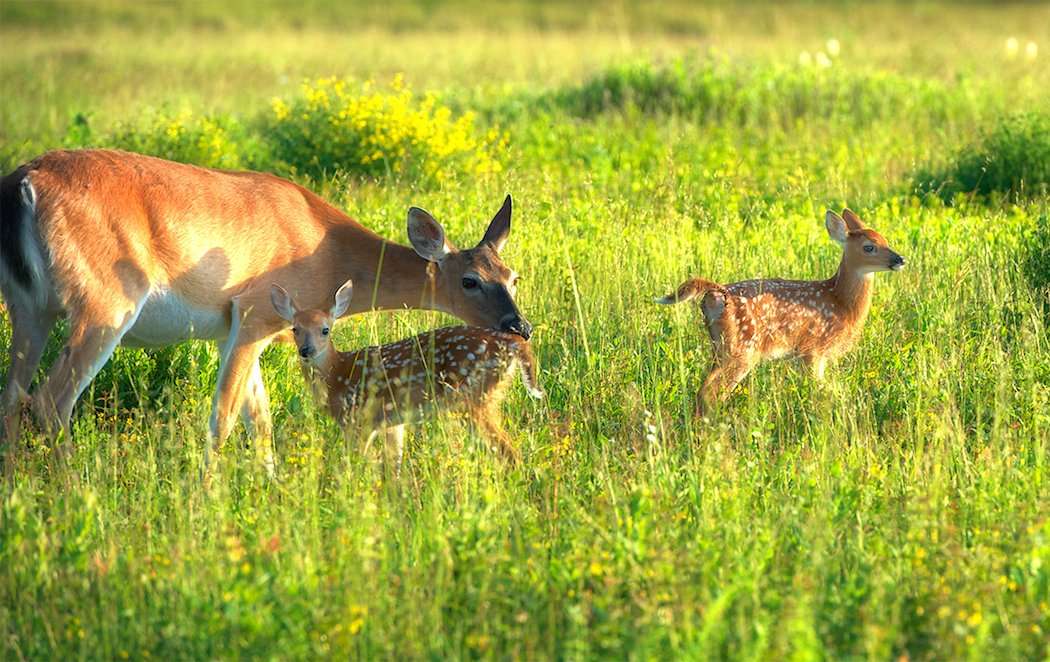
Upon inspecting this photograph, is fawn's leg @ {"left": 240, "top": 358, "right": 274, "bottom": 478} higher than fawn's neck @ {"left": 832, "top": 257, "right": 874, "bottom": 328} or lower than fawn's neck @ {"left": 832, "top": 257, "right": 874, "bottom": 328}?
lower

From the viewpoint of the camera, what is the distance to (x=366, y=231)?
7617mm

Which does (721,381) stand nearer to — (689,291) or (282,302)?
(689,291)

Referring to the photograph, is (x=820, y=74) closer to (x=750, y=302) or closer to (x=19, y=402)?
(x=750, y=302)

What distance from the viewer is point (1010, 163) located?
1146cm

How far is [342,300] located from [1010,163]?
20.7 ft

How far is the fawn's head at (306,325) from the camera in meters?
6.98

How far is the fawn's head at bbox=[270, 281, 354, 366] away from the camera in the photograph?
275 inches

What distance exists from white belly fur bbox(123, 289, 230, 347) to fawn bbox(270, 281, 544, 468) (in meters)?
0.35

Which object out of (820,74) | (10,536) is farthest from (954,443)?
(820,74)

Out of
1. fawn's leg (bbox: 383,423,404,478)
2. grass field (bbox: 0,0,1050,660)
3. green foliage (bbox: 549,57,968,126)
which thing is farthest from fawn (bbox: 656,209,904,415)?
green foliage (bbox: 549,57,968,126)

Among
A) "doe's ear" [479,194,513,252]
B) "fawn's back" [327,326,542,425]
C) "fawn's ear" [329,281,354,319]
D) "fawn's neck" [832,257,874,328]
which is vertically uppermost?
"doe's ear" [479,194,513,252]

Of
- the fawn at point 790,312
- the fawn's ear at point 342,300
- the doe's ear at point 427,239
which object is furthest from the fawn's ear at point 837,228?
the fawn's ear at point 342,300

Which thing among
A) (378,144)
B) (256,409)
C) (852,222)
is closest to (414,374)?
(256,409)

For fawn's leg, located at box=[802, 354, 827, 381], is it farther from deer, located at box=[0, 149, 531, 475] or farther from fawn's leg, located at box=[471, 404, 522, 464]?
fawn's leg, located at box=[471, 404, 522, 464]
